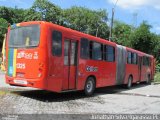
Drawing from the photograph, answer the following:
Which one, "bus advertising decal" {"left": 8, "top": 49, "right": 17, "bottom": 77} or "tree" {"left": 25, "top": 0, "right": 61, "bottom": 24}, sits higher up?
"tree" {"left": 25, "top": 0, "right": 61, "bottom": 24}

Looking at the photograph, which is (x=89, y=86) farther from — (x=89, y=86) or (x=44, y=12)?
(x=44, y=12)

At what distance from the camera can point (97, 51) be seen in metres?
17.3

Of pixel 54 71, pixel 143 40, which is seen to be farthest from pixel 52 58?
pixel 143 40

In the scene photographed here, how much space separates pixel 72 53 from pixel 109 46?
444 centimetres

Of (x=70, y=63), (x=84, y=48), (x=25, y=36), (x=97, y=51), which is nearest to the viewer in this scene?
(x=25, y=36)

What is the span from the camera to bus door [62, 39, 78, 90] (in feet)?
47.2

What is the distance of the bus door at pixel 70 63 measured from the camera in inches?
566

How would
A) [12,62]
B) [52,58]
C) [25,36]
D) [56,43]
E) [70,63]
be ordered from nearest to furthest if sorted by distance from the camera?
[52,58] → [56,43] → [25,36] → [12,62] → [70,63]

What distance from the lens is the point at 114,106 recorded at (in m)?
13.4

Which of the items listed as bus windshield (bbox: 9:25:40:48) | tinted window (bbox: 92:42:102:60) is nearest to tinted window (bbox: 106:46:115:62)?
tinted window (bbox: 92:42:102:60)

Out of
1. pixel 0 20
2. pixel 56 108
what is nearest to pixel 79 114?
pixel 56 108

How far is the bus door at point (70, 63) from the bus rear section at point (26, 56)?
1409mm

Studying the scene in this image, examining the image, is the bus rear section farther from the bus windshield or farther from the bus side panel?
the bus side panel

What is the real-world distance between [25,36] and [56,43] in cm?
123
